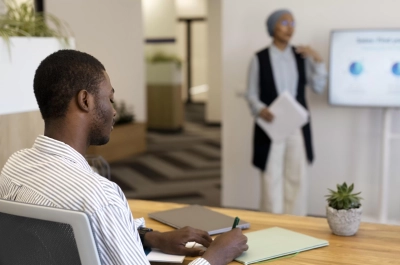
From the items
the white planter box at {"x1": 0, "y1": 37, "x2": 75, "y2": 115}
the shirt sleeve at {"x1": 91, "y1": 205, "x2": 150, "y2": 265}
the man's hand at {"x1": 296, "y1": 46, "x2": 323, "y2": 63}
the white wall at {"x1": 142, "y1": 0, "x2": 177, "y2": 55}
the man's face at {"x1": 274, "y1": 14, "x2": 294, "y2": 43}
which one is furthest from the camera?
the white wall at {"x1": 142, "y1": 0, "x2": 177, "y2": 55}

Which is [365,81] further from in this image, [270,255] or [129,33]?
[129,33]

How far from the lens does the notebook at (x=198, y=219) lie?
80.9 inches

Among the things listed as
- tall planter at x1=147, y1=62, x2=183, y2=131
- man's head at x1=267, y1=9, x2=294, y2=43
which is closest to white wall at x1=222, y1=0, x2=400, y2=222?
man's head at x1=267, y1=9, x2=294, y2=43

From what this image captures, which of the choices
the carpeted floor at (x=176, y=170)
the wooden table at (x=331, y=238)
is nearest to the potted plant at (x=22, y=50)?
the wooden table at (x=331, y=238)

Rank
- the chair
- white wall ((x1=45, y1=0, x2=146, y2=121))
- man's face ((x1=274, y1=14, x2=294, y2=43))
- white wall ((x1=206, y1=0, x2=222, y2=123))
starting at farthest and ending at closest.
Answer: white wall ((x1=206, y1=0, x2=222, y2=123))
white wall ((x1=45, y1=0, x2=146, y2=121))
man's face ((x1=274, y1=14, x2=294, y2=43))
the chair

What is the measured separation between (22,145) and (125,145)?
17.9ft

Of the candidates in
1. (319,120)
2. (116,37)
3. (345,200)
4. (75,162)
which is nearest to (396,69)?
(319,120)

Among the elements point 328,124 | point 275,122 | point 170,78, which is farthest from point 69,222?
point 170,78

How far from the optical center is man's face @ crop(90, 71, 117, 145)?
1.56 metres

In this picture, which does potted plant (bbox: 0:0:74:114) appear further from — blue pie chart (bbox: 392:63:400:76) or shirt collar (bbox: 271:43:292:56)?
blue pie chart (bbox: 392:63:400:76)

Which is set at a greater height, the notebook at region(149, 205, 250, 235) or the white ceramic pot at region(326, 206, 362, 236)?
the white ceramic pot at region(326, 206, 362, 236)

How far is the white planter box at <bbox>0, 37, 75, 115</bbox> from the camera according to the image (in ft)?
8.38

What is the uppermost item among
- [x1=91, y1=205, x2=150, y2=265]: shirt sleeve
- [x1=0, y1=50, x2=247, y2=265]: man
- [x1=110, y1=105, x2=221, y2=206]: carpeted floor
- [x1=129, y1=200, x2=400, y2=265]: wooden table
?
[x1=0, y1=50, x2=247, y2=265]: man

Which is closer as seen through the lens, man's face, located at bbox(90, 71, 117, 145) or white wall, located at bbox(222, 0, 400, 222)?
man's face, located at bbox(90, 71, 117, 145)
